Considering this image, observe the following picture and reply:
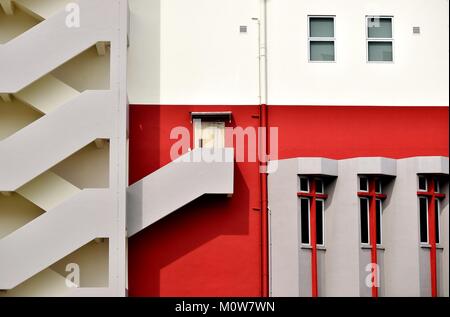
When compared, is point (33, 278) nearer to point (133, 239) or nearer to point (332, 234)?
point (133, 239)

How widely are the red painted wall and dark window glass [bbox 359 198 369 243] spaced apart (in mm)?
1469

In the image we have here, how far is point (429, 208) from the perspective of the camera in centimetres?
3200

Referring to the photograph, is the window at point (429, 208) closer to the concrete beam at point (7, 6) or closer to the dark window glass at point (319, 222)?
the dark window glass at point (319, 222)

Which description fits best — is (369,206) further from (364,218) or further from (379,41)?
(379,41)

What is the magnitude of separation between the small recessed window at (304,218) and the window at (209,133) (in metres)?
2.88

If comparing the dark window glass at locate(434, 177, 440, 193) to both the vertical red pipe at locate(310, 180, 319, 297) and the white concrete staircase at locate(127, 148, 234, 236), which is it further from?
the white concrete staircase at locate(127, 148, 234, 236)

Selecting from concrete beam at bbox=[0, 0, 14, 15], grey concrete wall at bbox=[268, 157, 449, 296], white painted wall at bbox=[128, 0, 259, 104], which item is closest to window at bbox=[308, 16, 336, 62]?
white painted wall at bbox=[128, 0, 259, 104]

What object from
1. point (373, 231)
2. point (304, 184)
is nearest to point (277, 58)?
point (304, 184)

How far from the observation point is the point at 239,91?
32156mm

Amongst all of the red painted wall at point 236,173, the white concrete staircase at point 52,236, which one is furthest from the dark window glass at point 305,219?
the white concrete staircase at point 52,236

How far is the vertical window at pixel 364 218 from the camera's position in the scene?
31500mm

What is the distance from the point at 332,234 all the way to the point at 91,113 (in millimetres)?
7659

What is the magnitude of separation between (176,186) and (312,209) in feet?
12.9

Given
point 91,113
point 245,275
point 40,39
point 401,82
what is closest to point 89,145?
point 91,113
